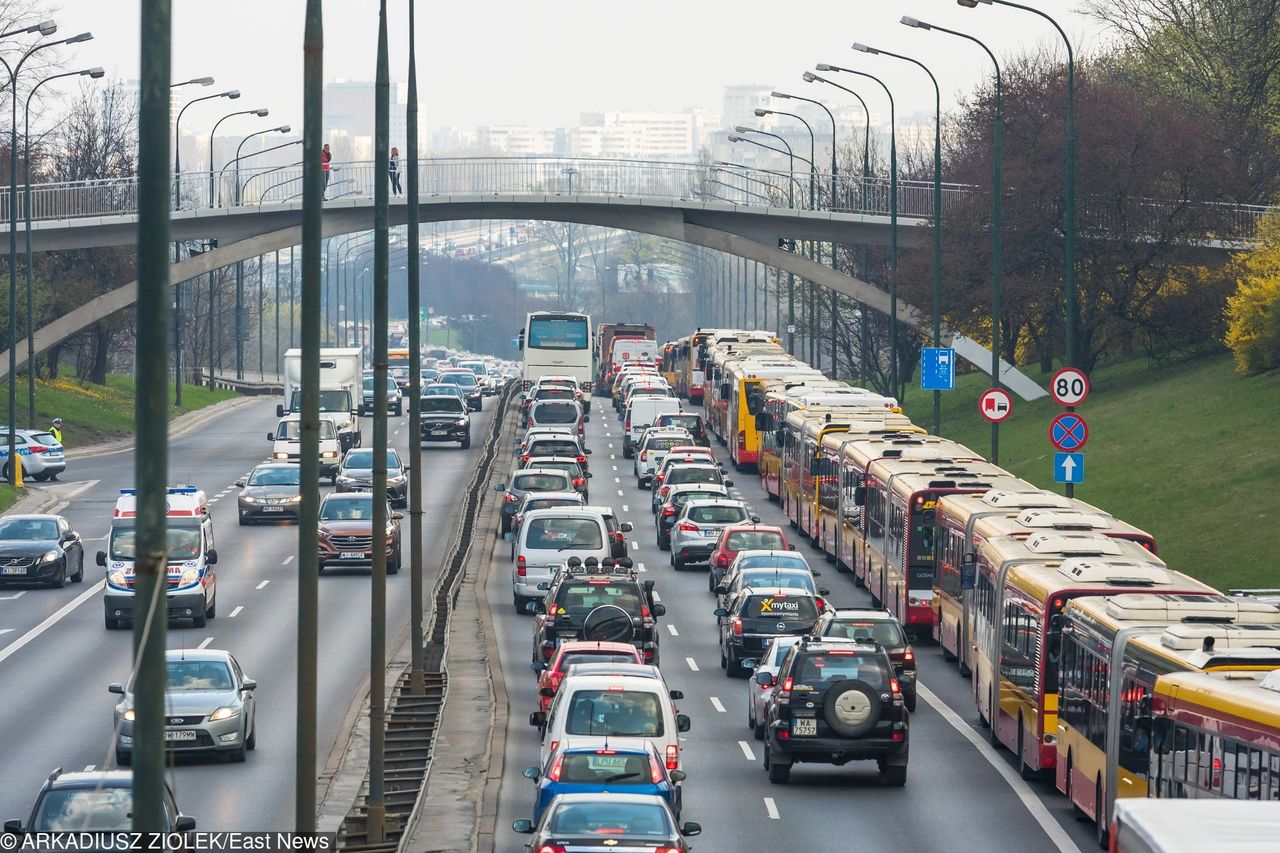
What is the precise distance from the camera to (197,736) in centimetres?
2492

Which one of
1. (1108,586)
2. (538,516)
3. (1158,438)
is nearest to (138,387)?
(1108,586)

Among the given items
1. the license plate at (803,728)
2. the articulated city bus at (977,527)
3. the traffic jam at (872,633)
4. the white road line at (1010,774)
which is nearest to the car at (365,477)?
the traffic jam at (872,633)

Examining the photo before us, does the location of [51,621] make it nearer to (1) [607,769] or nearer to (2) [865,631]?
(2) [865,631]

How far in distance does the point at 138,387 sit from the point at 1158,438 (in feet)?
153

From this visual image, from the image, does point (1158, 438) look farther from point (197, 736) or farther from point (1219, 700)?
point (1219, 700)

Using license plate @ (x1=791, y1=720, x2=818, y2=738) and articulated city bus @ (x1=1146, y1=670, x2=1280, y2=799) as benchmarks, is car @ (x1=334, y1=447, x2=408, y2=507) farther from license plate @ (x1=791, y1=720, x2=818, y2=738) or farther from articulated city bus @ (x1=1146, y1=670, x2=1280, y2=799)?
articulated city bus @ (x1=1146, y1=670, x2=1280, y2=799)

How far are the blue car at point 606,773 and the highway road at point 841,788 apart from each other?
1.79 metres

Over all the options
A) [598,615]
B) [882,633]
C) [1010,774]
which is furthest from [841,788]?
[598,615]

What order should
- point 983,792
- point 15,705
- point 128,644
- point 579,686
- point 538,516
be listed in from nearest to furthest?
point 579,686 → point 983,792 → point 15,705 → point 128,644 → point 538,516

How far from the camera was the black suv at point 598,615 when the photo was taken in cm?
3025

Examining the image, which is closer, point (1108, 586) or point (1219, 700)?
point (1219, 700)

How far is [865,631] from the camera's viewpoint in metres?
29.5

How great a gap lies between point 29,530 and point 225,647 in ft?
31.7

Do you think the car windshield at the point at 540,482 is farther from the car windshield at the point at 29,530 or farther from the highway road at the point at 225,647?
the car windshield at the point at 29,530
